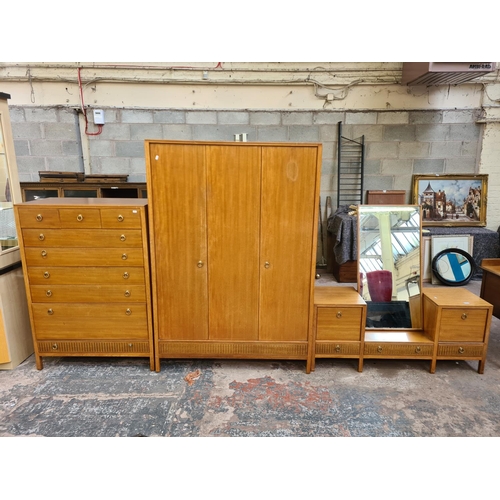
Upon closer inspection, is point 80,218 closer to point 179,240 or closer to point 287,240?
point 179,240

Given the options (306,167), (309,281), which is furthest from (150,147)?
(309,281)

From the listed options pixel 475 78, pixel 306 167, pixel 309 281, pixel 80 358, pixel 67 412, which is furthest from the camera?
pixel 475 78

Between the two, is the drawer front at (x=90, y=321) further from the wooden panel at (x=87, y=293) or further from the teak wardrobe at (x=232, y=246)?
the teak wardrobe at (x=232, y=246)

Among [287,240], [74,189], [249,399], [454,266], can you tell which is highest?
[74,189]

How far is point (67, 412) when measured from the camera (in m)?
2.04

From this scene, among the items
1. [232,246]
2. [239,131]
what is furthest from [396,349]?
[239,131]

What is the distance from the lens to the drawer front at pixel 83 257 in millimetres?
2289

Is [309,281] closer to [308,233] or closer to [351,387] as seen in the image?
[308,233]

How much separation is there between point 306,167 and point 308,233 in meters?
0.44

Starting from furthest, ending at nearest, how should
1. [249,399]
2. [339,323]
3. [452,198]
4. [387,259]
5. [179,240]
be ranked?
[452,198] → [387,259] → [339,323] → [179,240] → [249,399]

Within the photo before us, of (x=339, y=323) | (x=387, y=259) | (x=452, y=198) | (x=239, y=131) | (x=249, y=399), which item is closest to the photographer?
(x=249, y=399)

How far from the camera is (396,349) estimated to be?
8.07 ft

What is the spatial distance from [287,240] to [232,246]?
0.38m

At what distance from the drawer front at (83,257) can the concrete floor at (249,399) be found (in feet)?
2.68
